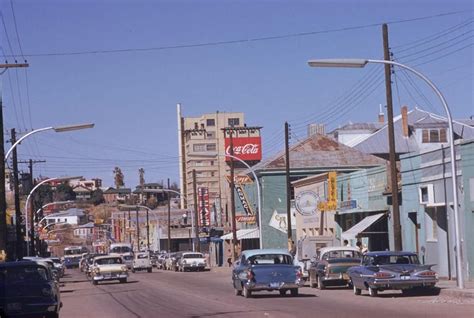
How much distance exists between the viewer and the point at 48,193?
189 metres

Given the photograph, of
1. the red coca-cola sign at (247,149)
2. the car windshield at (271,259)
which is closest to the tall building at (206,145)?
the red coca-cola sign at (247,149)

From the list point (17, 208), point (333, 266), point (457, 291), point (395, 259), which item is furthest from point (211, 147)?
point (457, 291)

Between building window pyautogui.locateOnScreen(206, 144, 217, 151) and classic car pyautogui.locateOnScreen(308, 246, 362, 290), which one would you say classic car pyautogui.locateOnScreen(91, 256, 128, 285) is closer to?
classic car pyautogui.locateOnScreen(308, 246, 362, 290)

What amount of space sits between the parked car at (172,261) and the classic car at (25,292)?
5306 centimetres

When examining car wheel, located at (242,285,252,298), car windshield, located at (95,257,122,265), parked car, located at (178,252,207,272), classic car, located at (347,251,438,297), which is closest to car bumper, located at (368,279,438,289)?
classic car, located at (347,251,438,297)

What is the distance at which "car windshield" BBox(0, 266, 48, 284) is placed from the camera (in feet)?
72.7

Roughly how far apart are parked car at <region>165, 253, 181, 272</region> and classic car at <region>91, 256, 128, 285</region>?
938 inches

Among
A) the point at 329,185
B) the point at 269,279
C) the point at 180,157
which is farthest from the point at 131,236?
the point at 269,279

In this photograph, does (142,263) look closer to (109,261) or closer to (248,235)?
(248,235)

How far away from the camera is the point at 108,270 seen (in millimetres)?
50156

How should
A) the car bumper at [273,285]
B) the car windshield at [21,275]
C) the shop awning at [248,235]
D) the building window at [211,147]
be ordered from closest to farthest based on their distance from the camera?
the car windshield at [21,275] < the car bumper at [273,285] < the shop awning at [248,235] < the building window at [211,147]

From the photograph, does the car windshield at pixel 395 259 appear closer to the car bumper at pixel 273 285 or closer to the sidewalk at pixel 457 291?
the sidewalk at pixel 457 291

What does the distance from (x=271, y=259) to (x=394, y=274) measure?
496cm

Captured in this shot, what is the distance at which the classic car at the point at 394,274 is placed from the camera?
93.9 feet
